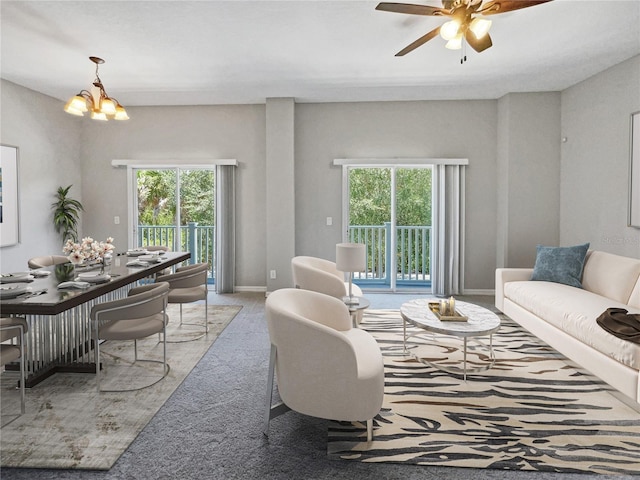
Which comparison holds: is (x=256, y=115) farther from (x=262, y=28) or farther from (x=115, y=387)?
(x=115, y=387)

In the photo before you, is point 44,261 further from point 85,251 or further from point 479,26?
point 479,26

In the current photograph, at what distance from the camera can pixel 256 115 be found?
235 inches

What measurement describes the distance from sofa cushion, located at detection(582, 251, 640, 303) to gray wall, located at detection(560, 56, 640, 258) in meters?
0.56

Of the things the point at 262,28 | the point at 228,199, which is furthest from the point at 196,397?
the point at 228,199

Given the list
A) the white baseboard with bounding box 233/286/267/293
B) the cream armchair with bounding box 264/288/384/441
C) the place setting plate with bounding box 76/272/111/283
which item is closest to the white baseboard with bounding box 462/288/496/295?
the white baseboard with bounding box 233/286/267/293

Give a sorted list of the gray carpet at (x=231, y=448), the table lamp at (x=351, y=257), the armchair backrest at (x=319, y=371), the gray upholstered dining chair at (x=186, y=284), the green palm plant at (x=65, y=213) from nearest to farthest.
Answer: the gray carpet at (x=231, y=448) < the armchair backrest at (x=319, y=371) < the table lamp at (x=351, y=257) < the gray upholstered dining chair at (x=186, y=284) < the green palm plant at (x=65, y=213)

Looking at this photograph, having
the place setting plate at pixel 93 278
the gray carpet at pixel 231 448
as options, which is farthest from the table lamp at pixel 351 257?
the place setting plate at pixel 93 278

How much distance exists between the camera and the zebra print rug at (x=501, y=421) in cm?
204

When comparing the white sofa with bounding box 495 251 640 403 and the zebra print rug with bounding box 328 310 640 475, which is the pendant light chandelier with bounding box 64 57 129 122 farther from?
the white sofa with bounding box 495 251 640 403

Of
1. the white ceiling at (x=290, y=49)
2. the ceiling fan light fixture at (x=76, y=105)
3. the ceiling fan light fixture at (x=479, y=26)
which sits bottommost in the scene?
the ceiling fan light fixture at (x=76, y=105)

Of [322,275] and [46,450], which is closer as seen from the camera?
[46,450]

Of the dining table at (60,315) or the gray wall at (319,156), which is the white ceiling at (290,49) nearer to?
the gray wall at (319,156)

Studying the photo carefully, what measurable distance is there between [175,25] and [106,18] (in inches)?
21.7

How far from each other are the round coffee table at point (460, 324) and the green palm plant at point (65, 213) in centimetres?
507
